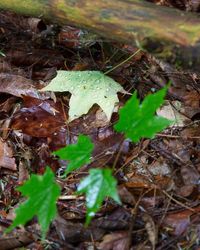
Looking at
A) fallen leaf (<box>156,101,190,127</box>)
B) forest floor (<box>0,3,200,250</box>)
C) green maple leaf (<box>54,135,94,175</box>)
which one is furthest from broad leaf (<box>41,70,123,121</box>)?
green maple leaf (<box>54,135,94,175</box>)

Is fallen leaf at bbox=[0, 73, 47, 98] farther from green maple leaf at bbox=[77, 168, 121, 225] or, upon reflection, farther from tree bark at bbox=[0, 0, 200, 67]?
green maple leaf at bbox=[77, 168, 121, 225]

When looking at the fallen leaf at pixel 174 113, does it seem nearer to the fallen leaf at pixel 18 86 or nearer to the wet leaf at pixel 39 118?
the wet leaf at pixel 39 118

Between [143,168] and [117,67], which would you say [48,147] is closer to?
[143,168]


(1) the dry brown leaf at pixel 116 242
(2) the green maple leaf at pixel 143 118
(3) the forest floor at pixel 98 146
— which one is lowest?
(1) the dry brown leaf at pixel 116 242

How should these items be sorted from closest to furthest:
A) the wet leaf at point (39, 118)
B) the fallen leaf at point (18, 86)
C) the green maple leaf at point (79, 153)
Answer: the green maple leaf at point (79, 153) < the wet leaf at point (39, 118) < the fallen leaf at point (18, 86)

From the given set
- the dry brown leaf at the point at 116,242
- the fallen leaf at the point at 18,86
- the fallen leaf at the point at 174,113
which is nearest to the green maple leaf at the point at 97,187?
the dry brown leaf at the point at 116,242

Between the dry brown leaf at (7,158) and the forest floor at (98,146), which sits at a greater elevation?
the forest floor at (98,146)

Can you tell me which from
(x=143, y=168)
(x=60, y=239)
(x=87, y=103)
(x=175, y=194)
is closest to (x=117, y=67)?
(x=87, y=103)
